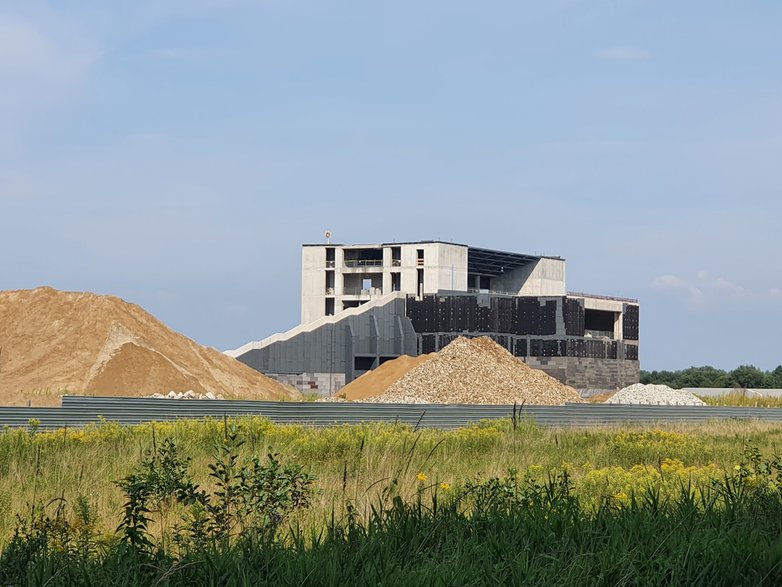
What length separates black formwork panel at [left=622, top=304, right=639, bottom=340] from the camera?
9538cm

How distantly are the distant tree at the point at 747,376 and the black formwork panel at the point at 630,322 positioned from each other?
16.1 meters

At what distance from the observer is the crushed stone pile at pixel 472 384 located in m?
44.3

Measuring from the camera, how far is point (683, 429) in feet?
86.9

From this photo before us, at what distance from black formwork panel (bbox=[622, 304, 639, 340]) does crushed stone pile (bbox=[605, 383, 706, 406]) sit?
4109 cm

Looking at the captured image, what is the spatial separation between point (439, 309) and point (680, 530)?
7877cm

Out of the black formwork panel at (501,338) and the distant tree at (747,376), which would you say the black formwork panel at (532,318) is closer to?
the black formwork panel at (501,338)

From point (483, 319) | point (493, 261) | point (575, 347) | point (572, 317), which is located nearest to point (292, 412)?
point (483, 319)

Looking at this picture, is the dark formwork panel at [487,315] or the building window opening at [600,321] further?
the building window opening at [600,321]

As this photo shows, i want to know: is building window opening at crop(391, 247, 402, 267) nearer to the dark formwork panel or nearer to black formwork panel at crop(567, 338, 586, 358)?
the dark formwork panel

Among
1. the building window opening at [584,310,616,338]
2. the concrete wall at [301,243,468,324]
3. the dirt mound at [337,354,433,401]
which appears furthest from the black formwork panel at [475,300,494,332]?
the dirt mound at [337,354,433,401]

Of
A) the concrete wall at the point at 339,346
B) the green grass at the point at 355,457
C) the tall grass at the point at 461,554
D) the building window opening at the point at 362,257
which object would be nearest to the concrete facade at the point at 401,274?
the building window opening at the point at 362,257

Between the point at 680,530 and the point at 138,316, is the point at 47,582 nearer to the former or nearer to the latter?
the point at 680,530

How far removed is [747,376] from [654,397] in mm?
63690

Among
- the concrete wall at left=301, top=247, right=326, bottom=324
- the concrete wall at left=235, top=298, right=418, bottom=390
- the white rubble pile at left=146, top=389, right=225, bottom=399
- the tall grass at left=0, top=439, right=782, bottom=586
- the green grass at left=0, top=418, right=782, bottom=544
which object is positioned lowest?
the green grass at left=0, top=418, right=782, bottom=544
